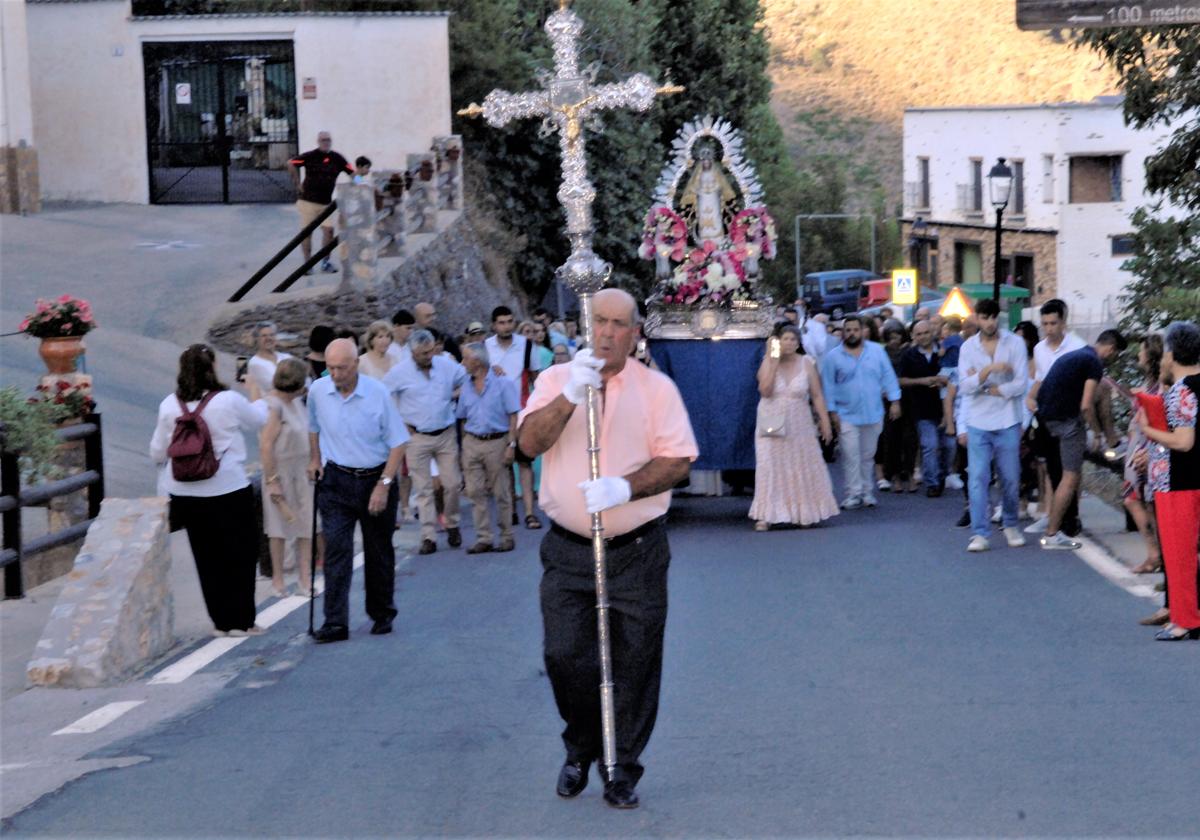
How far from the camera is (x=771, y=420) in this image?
15688mm

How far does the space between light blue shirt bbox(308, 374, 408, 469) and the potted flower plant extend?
4.14m

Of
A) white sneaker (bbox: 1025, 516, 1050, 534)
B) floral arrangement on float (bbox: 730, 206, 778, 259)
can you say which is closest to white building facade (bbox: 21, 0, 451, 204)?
floral arrangement on float (bbox: 730, 206, 778, 259)

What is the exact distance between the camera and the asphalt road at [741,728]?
21.8ft

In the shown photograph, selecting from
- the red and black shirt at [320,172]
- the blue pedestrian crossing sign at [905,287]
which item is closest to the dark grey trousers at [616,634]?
the red and black shirt at [320,172]

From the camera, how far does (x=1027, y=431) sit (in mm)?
15547

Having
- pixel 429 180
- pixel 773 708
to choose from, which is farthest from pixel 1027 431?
pixel 429 180

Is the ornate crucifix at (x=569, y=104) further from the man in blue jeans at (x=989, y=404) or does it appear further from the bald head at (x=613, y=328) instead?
the man in blue jeans at (x=989, y=404)

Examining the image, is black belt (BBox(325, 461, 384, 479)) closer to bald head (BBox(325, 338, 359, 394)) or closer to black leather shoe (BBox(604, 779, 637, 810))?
bald head (BBox(325, 338, 359, 394))

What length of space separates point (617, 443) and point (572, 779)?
1.30 meters

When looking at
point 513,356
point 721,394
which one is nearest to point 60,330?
point 513,356

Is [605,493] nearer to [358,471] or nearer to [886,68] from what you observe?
[358,471]

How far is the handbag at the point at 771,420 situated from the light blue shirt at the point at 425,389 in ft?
8.79

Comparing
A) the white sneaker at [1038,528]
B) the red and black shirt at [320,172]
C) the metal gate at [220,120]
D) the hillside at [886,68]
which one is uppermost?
the hillside at [886,68]

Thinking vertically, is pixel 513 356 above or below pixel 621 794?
above
